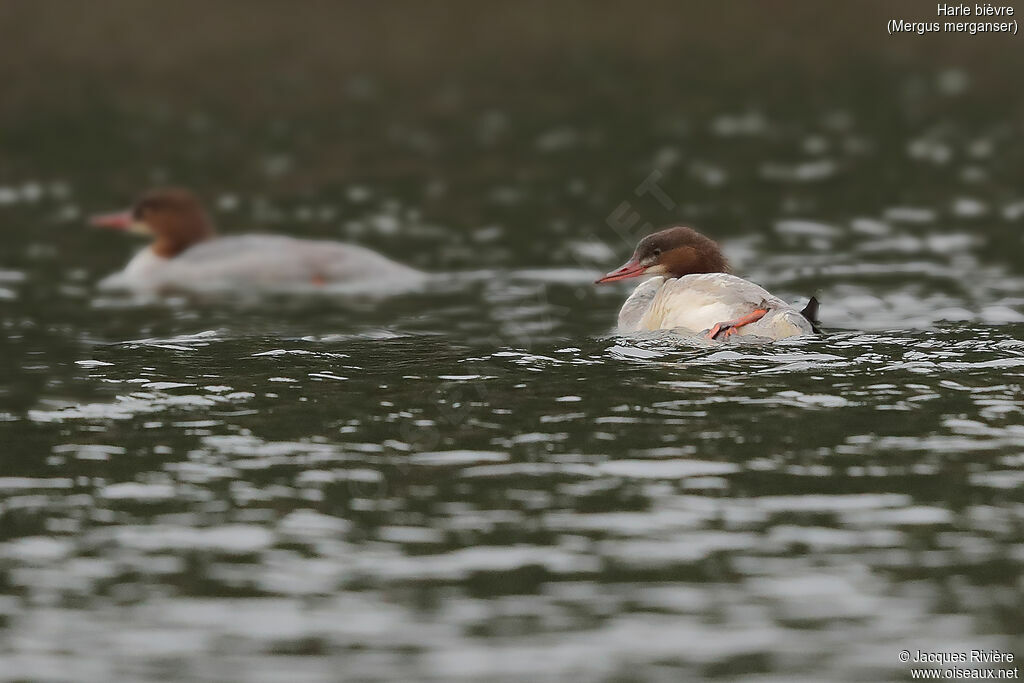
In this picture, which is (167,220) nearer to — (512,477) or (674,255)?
(674,255)

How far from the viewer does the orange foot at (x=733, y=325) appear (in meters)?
11.9

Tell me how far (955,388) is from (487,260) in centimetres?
918

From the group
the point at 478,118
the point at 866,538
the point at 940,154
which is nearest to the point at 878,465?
the point at 866,538

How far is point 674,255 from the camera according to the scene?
13781mm

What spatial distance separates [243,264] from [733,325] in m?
8.08

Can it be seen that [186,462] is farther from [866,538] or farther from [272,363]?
[866,538]

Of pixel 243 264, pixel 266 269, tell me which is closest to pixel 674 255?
pixel 266 269

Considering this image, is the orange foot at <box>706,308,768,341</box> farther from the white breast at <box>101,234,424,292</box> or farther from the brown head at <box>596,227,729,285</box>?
the white breast at <box>101,234,424,292</box>

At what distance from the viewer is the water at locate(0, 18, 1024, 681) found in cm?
677

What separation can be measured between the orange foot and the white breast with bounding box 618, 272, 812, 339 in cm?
4

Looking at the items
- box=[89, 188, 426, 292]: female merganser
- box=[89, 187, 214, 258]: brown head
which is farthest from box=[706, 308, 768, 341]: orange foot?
box=[89, 187, 214, 258]: brown head

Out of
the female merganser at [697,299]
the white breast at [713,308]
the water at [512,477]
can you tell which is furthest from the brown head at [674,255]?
the water at [512,477]

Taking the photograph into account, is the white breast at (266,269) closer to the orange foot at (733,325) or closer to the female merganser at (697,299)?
the female merganser at (697,299)

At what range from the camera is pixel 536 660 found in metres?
6.52
